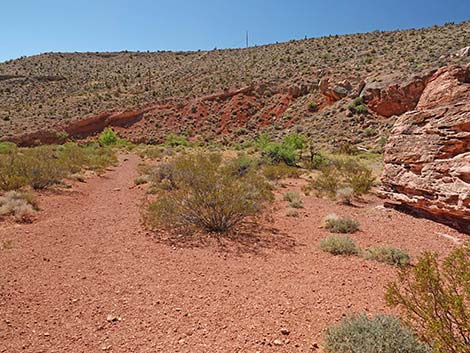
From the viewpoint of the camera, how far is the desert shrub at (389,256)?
553cm

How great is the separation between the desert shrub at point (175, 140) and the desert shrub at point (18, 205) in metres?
24.7

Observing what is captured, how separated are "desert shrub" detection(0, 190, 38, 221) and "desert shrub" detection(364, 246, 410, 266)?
26.8ft

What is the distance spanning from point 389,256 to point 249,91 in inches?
1477

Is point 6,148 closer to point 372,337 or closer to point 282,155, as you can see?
point 282,155

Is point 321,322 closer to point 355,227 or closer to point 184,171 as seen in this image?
point 355,227

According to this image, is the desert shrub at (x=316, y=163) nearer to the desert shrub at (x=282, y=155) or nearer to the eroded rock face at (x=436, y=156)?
the desert shrub at (x=282, y=155)

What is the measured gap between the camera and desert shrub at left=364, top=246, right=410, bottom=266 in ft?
18.1

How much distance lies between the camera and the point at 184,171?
8.81 metres

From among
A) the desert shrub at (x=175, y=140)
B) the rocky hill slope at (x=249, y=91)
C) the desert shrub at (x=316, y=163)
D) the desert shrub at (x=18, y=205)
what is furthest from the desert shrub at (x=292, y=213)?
the desert shrub at (x=175, y=140)

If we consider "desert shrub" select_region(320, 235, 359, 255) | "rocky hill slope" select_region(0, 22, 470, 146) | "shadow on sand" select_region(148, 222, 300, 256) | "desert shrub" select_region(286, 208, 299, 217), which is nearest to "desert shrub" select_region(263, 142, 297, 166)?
"rocky hill slope" select_region(0, 22, 470, 146)

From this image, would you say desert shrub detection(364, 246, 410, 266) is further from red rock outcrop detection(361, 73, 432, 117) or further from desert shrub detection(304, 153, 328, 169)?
red rock outcrop detection(361, 73, 432, 117)

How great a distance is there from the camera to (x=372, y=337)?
9.75 ft

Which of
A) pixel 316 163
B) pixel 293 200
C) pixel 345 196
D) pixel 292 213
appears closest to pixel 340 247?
pixel 292 213

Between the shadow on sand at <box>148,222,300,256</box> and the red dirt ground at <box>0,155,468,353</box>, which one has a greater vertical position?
the red dirt ground at <box>0,155,468,353</box>
